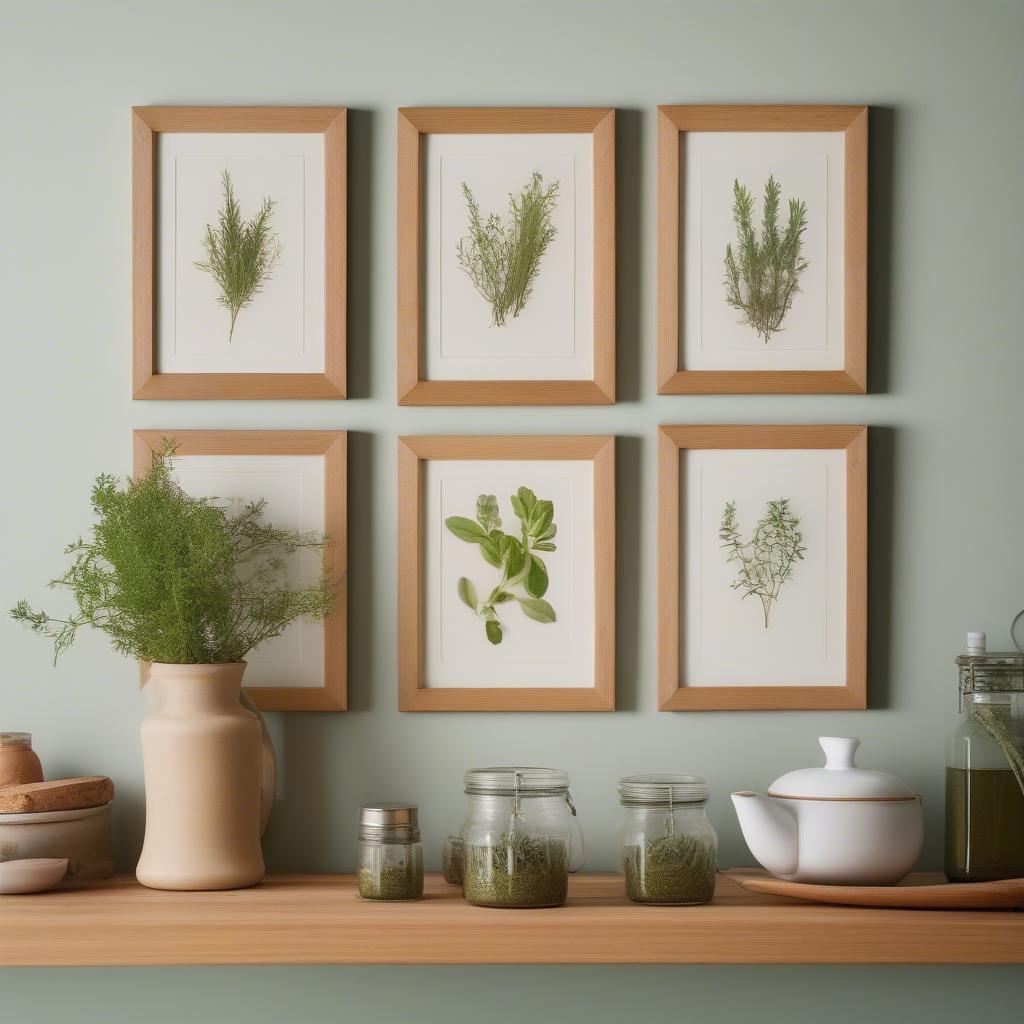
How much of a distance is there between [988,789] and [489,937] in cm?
58

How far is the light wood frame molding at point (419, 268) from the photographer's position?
1383mm

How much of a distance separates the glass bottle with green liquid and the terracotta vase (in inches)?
31.3

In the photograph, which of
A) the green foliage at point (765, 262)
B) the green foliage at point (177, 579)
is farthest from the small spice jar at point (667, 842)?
the green foliage at point (765, 262)

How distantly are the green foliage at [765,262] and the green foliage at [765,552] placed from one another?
0.23 metres

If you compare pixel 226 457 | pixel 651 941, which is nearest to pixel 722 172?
pixel 226 457

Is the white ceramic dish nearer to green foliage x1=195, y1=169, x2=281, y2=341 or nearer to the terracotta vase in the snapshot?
the terracotta vase

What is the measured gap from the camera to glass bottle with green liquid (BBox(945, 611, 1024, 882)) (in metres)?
1.24

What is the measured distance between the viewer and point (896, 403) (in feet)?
4.62

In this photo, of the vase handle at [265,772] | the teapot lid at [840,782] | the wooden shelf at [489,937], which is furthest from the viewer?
the vase handle at [265,772]

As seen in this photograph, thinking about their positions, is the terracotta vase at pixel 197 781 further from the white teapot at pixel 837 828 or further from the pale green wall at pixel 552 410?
the white teapot at pixel 837 828

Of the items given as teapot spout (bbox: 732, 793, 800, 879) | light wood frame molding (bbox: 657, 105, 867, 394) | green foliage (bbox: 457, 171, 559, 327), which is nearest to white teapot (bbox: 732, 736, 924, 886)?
teapot spout (bbox: 732, 793, 800, 879)

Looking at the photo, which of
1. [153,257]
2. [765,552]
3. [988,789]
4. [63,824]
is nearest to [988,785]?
[988,789]

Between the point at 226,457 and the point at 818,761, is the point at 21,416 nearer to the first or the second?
the point at 226,457

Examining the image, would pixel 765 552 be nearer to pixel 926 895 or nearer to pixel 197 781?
pixel 926 895
